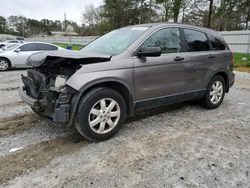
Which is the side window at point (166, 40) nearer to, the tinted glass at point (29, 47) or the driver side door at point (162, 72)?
the driver side door at point (162, 72)

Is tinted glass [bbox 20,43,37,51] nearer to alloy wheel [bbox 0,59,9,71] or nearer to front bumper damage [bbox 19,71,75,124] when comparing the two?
alloy wheel [bbox 0,59,9,71]

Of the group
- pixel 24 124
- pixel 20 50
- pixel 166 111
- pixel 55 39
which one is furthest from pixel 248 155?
pixel 55 39

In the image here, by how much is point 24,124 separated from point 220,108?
4.07 m

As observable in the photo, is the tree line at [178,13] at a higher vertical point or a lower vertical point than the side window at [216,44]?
higher

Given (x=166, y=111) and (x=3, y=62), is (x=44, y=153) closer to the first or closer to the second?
(x=166, y=111)

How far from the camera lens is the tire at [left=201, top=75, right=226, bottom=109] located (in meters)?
4.80

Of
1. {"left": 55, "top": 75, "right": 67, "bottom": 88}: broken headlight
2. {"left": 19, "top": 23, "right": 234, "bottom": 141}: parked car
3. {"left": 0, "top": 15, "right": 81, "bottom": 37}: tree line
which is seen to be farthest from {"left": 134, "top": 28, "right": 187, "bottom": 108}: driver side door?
{"left": 0, "top": 15, "right": 81, "bottom": 37}: tree line

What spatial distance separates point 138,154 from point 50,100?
142 centimetres

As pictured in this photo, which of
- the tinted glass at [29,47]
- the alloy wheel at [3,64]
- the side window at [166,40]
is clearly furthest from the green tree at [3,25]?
the side window at [166,40]

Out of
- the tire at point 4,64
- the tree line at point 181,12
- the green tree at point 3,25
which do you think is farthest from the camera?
the green tree at point 3,25

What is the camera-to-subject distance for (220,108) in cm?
505

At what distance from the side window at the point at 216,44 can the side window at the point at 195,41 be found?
166 millimetres

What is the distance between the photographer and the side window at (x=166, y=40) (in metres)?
3.79

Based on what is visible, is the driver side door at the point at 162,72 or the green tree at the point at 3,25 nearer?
the driver side door at the point at 162,72
